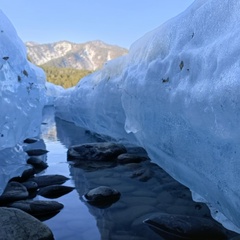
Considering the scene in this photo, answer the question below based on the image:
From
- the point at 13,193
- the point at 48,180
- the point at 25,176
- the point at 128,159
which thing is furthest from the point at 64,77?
the point at 13,193

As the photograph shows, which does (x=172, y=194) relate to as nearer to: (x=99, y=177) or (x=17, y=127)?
(x=99, y=177)

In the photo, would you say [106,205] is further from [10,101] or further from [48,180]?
Result: [10,101]

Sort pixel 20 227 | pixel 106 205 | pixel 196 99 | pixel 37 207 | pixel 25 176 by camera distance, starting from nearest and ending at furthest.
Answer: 1. pixel 20 227
2. pixel 196 99
3. pixel 37 207
4. pixel 106 205
5. pixel 25 176

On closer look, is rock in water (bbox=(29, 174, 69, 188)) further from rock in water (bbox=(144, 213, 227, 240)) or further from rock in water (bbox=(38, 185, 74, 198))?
rock in water (bbox=(144, 213, 227, 240))

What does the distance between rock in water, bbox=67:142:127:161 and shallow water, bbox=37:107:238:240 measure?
2.04ft

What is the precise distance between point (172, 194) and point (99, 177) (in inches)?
52.4

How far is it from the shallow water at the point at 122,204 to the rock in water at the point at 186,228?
3.9 inches

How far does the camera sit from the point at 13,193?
3742 mm

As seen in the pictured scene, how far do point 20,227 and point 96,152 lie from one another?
3.84 metres

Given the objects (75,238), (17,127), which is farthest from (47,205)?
(17,127)

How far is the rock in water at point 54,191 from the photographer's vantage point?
400 centimetres

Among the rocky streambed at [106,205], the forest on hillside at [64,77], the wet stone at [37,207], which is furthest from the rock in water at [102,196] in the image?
the forest on hillside at [64,77]

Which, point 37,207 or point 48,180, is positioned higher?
point 37,207

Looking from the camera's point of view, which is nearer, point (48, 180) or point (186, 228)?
point (186, 228)
